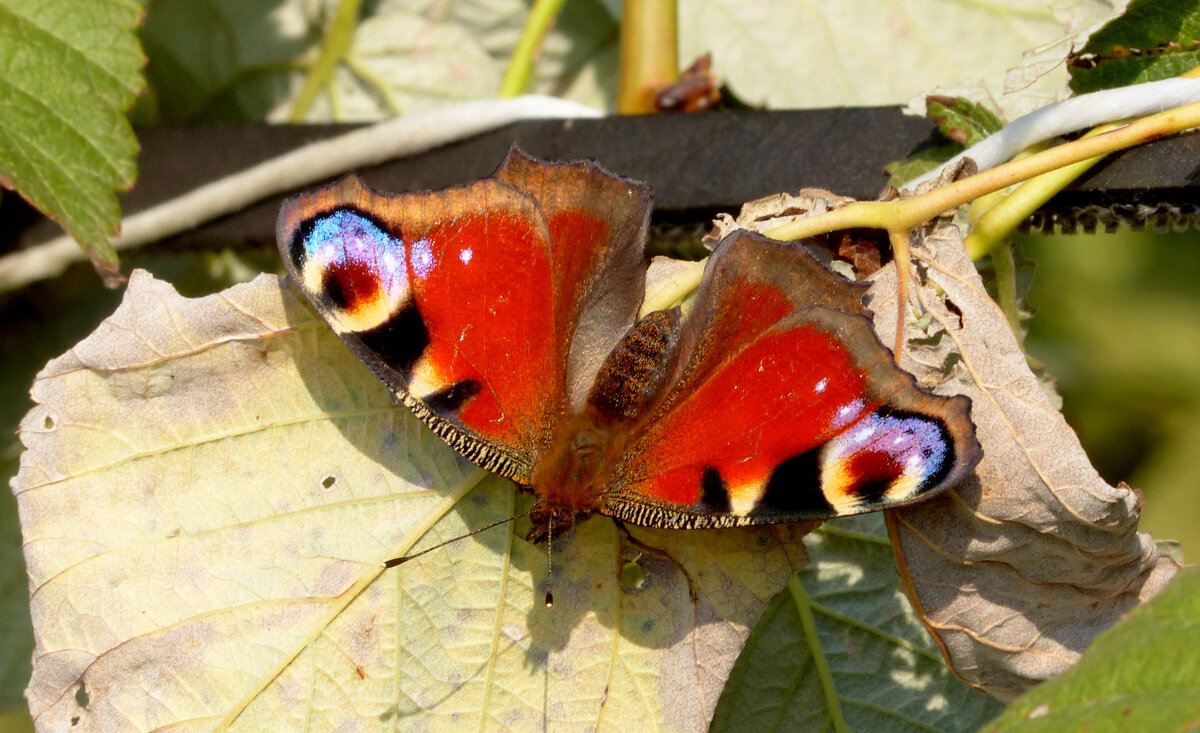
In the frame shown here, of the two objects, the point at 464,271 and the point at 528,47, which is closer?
the point at 464,271

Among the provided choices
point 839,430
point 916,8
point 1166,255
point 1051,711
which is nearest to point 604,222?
point 839,430

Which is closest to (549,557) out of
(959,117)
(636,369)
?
(636,369)

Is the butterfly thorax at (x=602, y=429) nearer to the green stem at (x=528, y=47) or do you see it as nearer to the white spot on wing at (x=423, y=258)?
the white spot on wing at (x=423, y=258)

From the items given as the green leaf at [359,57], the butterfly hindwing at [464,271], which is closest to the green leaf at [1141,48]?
the butterfly hindwing at [464,271]

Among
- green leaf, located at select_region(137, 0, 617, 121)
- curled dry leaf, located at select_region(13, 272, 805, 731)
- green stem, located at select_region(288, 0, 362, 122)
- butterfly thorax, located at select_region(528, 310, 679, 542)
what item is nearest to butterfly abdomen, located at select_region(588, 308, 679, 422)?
butterfly thorax, located at select_region(528, 310, 679, 542)

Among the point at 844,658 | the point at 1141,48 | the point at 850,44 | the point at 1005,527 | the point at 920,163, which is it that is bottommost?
the point at 844,658

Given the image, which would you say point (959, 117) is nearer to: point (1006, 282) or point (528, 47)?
point (1006, 282)

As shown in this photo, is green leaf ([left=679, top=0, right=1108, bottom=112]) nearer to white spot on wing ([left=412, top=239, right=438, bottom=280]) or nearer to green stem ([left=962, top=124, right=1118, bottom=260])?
green stem ([left=962, top=124, right=1118, bottom=260])
